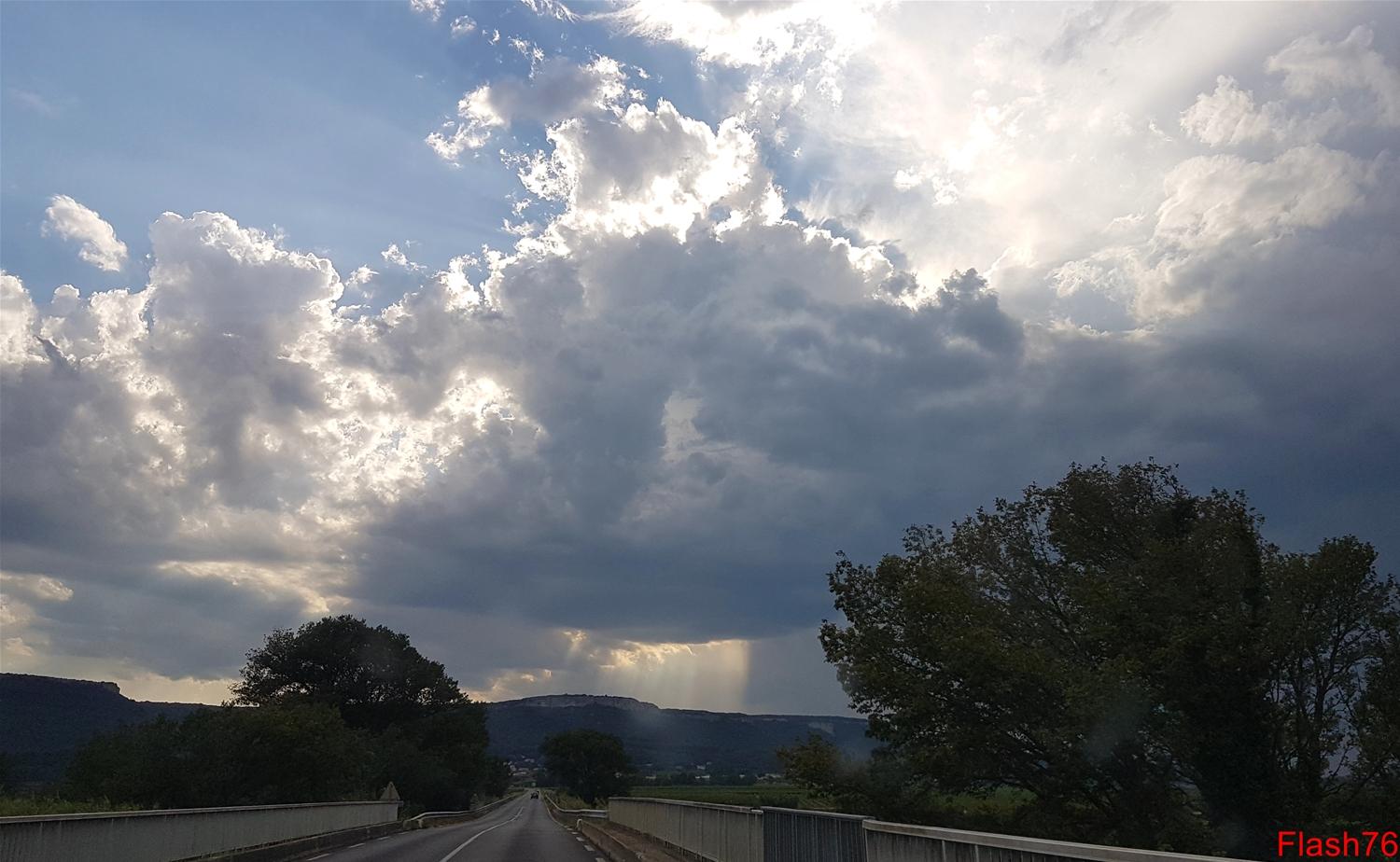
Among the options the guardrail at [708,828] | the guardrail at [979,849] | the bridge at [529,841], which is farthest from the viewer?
the guardrail at [708,828]

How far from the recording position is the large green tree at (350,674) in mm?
99500

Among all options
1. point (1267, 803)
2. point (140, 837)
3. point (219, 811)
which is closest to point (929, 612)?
point (1267, 803)

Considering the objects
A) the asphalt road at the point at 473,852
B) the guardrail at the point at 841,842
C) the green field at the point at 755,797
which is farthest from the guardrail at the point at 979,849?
the asphalt road at the point at 473,852

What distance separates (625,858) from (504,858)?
288 centimetres

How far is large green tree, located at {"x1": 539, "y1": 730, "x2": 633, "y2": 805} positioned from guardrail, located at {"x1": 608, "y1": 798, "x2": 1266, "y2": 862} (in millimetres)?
138253

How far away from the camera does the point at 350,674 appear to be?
103 metres

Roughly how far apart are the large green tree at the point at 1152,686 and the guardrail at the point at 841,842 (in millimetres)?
18075

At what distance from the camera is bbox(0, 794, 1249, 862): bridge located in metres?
7.79

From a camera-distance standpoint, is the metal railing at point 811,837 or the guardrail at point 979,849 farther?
the metal railing at point 811,837

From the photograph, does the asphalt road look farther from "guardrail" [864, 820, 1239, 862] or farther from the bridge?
"guardrail" [864, 820, 1239, 862]

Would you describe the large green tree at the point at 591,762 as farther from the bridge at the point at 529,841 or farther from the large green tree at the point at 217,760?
the bridge at the point at 529,841

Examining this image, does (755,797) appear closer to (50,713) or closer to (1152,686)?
(1152,686)

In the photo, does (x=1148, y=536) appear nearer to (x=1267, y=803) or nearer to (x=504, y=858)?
(x=1267, y=803)

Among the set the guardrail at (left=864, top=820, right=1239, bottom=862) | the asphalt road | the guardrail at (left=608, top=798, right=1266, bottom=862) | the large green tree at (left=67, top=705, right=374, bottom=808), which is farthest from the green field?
the large green tree at (left=67, top=705, right=374, bottom=808)
